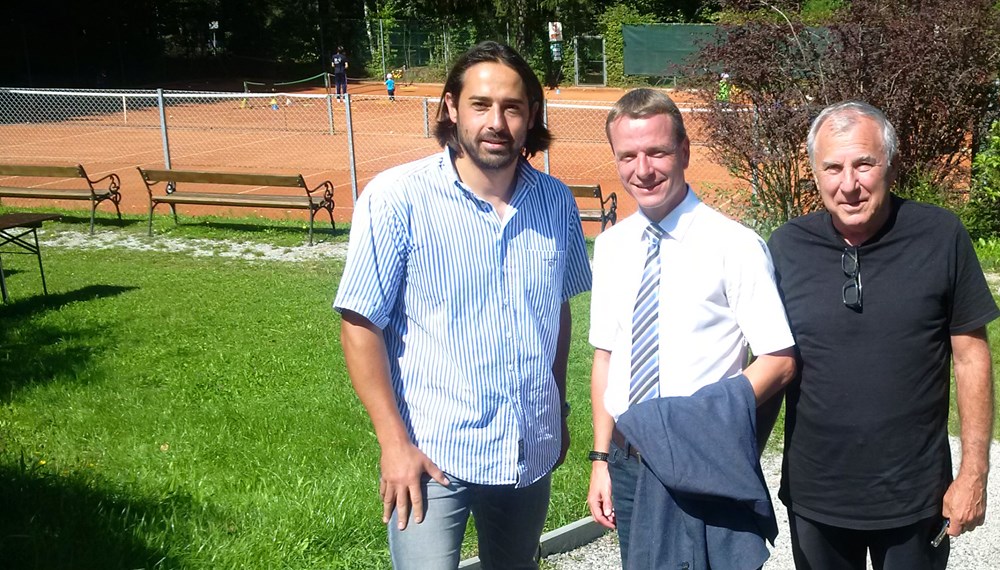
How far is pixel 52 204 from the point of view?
16266mm

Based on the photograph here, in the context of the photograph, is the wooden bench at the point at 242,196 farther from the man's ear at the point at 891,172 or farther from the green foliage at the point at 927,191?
the man's ear at the point at 891,172

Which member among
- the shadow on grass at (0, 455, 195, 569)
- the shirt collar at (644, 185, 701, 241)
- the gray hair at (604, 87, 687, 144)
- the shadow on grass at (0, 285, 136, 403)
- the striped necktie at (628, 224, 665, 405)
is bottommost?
the shadow on grass at (0, 285, 136, 403)

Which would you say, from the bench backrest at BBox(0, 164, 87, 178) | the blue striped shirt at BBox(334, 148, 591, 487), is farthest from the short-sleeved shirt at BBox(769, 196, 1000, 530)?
the bench backrest at BBox(0, 164, 87, 178)

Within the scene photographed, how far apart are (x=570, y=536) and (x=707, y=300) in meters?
2.26

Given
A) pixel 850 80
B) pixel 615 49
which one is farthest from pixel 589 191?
pixel 615 49

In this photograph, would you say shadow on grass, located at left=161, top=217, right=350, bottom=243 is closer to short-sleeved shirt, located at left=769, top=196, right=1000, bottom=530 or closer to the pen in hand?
short-sleeved shirt, located at left=769, top=196, right=1000, bottom=530

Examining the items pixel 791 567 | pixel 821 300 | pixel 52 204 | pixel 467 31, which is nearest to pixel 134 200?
pixel 52 204

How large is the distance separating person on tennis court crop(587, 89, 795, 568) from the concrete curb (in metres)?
1.84

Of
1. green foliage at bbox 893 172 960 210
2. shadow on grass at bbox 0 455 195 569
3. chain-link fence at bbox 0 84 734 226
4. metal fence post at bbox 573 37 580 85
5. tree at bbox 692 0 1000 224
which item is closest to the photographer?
shadow on grass at bbox 0 455 195 569

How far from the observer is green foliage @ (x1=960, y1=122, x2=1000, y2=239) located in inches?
412

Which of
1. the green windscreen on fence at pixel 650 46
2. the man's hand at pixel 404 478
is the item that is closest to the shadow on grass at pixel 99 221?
the man's hand at pixel 404 478

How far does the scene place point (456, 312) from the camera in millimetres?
2672

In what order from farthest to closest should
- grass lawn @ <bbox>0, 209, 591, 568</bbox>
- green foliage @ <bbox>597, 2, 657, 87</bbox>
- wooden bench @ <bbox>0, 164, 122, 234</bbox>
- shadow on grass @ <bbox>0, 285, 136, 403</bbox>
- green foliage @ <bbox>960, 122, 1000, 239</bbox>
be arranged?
green foliage @ <bbox>597, 2, 657, 87</bbox> < wooden bench @ <bbox>0, 164, 122, 234</bbox> < green foliage @ <bbox>960, 122, 1000, 239</bbox> < shadow on grass @ <bbox>0, 285, 136, 403</bbox> < grass lawn @ <bbox>0, 209, 591, 568</bbox>

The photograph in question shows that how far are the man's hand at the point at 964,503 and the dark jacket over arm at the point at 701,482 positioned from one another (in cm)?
53
